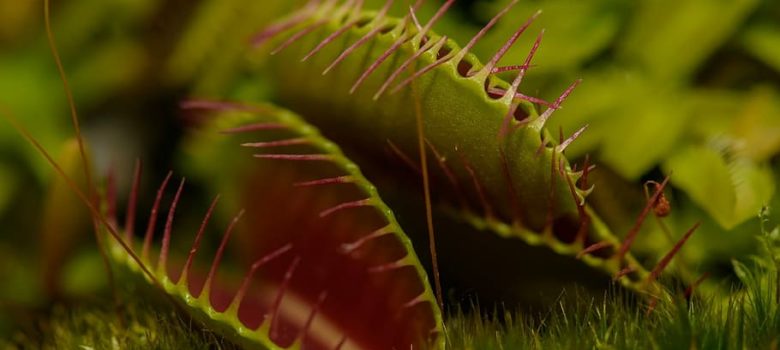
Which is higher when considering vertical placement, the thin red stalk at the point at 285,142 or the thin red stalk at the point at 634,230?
the thin red stalk at the point at 285,142

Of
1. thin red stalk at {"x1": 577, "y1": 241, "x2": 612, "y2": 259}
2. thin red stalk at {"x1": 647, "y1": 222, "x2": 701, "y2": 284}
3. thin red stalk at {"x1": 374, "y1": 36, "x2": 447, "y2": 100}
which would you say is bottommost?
thin red stalk at {"x1": 647, "y1": 222, "x2": 701, "y2": 284}

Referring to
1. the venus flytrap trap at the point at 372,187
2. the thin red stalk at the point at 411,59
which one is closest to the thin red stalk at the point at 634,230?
the venus flytrap trap at the point at 372,187

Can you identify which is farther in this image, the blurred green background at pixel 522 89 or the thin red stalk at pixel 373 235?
the blurred green background at pixel 522 89

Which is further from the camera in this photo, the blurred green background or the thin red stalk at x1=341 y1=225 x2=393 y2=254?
the blurred green background

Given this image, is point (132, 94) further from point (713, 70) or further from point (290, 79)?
point (713, 70)

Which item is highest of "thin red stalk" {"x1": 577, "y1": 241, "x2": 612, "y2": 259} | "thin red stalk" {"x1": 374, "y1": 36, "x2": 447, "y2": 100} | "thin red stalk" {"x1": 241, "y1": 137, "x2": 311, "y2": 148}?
"thin red stalk" {"x1": 374, "y1": 36, "x2": 447, "y2": 100}

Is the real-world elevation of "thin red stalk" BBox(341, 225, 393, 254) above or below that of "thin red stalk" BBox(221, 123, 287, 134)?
below

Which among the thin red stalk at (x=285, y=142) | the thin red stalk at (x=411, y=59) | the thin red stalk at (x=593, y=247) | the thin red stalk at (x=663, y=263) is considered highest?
the thin red stalk at (x=411, y=59)

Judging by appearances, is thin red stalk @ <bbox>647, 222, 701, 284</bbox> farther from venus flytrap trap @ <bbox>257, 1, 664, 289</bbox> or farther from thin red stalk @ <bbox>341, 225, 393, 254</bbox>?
thin red stalk @ <bbox>341, 225, 393, 254</bbox>

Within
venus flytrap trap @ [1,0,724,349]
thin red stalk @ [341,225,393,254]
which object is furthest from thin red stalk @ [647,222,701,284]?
thin red stalk @ [341,225,393,254]

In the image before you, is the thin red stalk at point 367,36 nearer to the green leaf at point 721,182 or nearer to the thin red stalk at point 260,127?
the thin red stalk at point 260,127

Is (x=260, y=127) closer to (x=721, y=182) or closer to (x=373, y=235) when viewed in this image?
(x=373, y=235)

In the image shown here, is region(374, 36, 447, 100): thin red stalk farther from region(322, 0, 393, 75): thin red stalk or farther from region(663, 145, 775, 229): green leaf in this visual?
region(663, 145, 775, 229): green leaf
